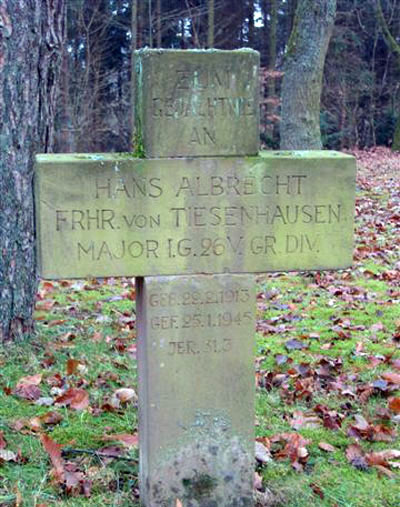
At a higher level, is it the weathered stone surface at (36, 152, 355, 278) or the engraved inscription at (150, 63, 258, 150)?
the engraved inscription at (150, 63, 258, 150)

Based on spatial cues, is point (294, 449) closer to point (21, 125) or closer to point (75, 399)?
point (75, 399)

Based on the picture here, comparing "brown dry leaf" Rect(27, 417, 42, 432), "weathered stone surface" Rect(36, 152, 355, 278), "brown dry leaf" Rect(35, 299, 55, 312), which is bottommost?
"brown dry leaf" Rect(35, 299, 55, 312)

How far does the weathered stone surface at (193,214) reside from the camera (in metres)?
2.93

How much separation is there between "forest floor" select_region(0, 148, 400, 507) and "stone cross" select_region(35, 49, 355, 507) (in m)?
0.45

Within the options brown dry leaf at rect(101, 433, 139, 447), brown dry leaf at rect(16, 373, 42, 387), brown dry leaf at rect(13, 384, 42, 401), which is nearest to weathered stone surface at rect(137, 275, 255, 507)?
brown dry leaf at rect(101, 433, 139, 447)

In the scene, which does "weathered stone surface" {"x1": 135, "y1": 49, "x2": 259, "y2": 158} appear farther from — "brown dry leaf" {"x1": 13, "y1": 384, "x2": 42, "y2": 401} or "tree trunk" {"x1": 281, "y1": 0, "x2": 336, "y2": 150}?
"tree trunk" {"x1": 281, "y1": 0, "x2": 336, "y2": 150}

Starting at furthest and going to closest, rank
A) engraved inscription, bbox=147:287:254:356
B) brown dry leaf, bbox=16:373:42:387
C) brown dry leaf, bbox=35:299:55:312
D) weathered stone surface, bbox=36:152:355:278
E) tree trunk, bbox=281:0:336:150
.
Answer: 1. tree trunk, bbox=281:0:336:150
2. brown dry leaf, bbox=35:299:55:312
3. brown dry leaf, bbox=16:373:42:387
4. engraved inscription, bbox=147:287:254:356
5. weathered stone surface, bbox=36:152:355:278

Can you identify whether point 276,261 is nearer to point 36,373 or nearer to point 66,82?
point 36,373

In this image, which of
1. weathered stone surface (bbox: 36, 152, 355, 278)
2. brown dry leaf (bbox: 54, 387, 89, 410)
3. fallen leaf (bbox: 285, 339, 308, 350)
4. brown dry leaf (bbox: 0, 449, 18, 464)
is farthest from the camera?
fallen leaf (bbox: 285, 339, 308, 350)

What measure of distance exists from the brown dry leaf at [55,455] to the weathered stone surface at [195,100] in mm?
1626

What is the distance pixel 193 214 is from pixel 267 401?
1.93m

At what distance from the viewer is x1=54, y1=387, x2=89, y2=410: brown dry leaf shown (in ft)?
14.4

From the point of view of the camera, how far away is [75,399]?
441 centimetres

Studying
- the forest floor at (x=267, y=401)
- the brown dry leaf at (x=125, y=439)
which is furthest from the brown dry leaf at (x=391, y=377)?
the brown dry leaf at (x=125, y=439)
